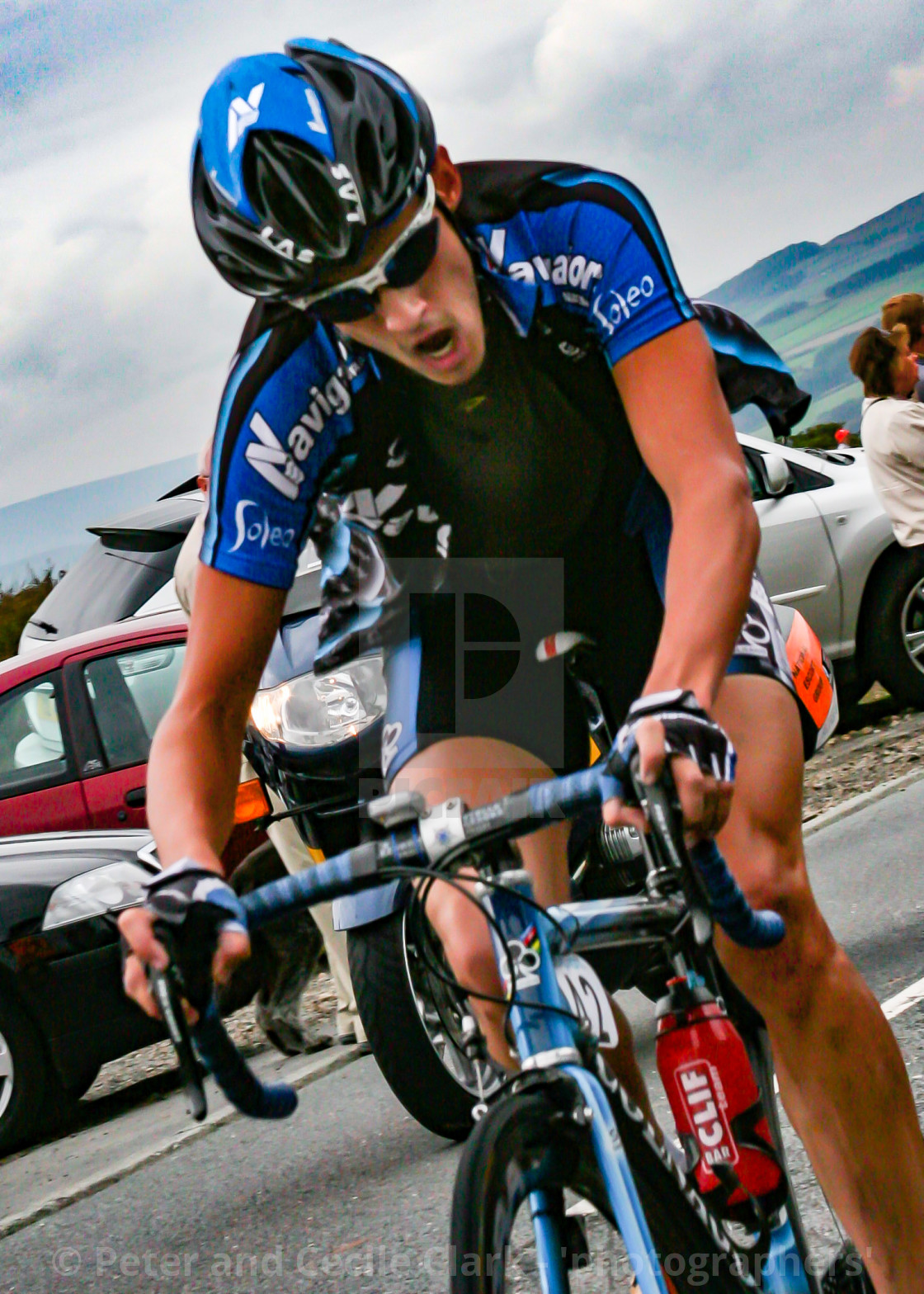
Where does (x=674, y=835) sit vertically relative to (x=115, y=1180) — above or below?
above

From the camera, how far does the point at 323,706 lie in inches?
169

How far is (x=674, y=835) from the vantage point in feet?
4.91

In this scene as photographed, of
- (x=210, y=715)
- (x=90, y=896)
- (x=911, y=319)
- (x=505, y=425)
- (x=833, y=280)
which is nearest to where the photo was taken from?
(x=210, y=715)

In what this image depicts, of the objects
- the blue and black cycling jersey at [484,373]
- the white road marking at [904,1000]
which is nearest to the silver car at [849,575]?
the white road marking at [904,1000]

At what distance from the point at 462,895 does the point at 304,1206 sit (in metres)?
2.11

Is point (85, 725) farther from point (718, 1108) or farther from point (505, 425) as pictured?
point (718, 1108)

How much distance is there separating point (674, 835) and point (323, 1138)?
317cm

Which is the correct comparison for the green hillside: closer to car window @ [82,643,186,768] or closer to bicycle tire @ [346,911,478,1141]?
car window @ [82,643,186,768]

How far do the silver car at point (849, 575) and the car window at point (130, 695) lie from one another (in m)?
3.61

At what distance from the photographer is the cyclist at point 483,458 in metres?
1.89

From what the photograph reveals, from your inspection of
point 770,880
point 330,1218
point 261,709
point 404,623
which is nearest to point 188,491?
point 261,709

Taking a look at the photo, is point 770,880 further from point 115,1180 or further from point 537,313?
point 115,1180

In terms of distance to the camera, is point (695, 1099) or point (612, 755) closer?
point (612, 755)

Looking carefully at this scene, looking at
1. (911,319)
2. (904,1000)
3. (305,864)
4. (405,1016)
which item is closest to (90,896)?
(305,864)
